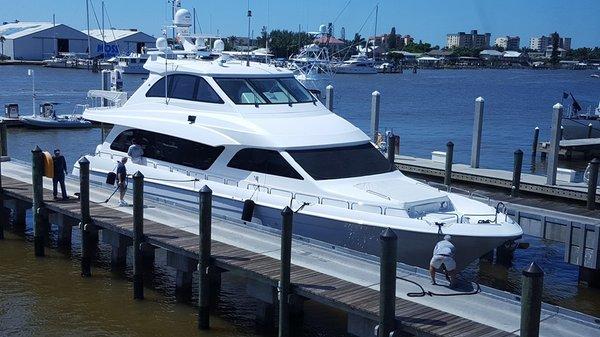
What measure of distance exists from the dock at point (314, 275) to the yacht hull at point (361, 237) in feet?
1.63

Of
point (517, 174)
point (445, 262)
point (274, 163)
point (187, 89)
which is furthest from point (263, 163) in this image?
point (517, 174)

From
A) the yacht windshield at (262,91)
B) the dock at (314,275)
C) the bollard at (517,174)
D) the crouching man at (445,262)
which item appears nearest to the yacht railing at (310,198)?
the dock at (314,275)

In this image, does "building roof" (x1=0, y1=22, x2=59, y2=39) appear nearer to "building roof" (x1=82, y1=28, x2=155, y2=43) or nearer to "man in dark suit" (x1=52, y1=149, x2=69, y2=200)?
"building roof" (x1=82, y1=28, x2=155, y2=43)

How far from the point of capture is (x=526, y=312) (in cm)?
948

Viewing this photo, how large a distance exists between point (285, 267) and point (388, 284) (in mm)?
2189

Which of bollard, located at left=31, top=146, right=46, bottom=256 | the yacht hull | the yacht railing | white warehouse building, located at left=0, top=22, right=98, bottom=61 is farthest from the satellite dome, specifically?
white warehouse building, located at left=0, top=22, right=98, bottom=61

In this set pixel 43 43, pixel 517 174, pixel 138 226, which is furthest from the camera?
pixel 43 43

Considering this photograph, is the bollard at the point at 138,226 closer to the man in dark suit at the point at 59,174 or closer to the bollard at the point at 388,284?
the man in dark suit at the point at 59,174

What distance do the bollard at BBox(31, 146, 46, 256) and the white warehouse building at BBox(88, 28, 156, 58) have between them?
115678 mm

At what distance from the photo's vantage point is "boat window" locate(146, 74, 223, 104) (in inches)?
741

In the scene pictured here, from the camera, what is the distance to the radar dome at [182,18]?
78.4ft

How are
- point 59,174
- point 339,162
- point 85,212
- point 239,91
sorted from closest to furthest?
point 339,162
point 85,212
point 59,174
point 239,91

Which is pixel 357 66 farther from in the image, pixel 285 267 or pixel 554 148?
pixel 285 267

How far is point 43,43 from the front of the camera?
446 feet
